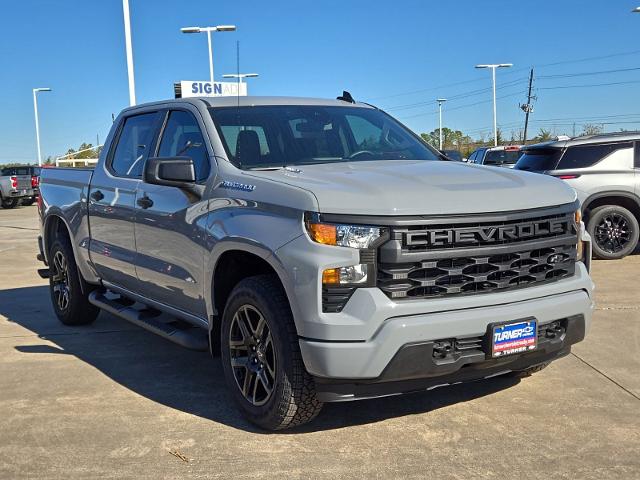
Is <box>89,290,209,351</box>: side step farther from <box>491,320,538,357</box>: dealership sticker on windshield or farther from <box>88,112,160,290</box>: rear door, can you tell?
<box>491,320,538,357</box>: dealership sticker on windshield

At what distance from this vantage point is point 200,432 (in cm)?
400

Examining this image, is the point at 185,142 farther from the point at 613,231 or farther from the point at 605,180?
the point at 613,231

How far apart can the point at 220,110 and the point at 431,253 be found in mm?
2068

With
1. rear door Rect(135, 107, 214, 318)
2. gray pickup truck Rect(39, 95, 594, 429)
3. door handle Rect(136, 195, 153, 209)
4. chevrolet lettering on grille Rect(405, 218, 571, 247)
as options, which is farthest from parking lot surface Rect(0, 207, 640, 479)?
door handle Rect(136, 195, 153, 209)

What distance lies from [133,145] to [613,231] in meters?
7.20

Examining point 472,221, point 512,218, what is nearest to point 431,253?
point 472,221

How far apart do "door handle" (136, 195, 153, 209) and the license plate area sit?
2.56 meters

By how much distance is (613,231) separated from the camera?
10.2 m

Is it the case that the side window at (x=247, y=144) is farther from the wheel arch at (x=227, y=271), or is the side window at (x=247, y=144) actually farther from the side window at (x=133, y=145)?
the side window at (x=133, y=145)

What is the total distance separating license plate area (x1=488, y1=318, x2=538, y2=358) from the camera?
139 inches

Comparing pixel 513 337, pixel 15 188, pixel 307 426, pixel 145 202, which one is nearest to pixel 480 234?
pixel 513 337

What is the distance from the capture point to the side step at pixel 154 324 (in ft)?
15.0

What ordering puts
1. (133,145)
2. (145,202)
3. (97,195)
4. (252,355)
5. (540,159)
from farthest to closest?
1. (540,159)
2. (97,195)
3. (133,145)
4. (145,202)
5. (252,355)

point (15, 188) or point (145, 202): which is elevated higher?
point (145, 202)
